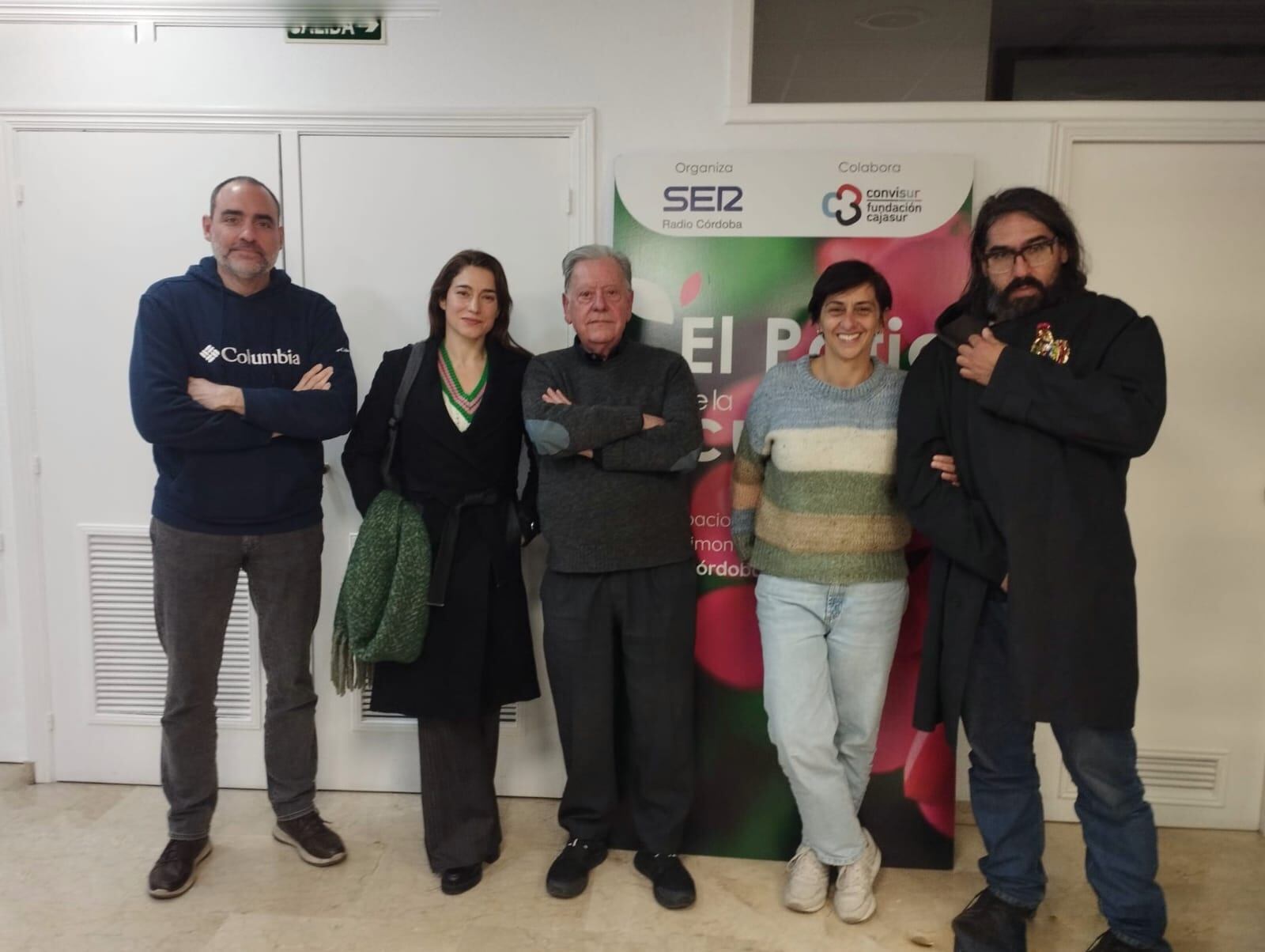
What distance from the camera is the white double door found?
270 centimetres

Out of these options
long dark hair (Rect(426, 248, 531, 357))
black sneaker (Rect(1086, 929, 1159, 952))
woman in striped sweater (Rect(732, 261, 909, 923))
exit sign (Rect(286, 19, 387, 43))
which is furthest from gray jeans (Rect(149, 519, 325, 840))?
black sneaker (Rect(1086, 929, 1159, 952))

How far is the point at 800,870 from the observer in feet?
7.59

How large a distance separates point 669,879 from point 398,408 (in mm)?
1439

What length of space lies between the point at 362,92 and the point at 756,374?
1.49 metres

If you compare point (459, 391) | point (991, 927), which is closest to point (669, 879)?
point (991, 927)

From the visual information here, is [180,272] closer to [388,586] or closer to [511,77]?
[511,77]

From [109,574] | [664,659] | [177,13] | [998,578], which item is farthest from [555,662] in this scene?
[177,13]

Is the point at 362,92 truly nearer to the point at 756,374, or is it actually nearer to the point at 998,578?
the point at 756,374

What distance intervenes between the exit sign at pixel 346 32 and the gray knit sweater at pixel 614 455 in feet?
3.99

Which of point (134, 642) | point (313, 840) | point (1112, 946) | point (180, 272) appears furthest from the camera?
point (134, 642)

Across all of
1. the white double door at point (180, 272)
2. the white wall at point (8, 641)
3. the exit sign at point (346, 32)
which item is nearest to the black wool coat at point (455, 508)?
the white double door at point (180, 272)

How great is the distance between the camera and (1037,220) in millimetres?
1914

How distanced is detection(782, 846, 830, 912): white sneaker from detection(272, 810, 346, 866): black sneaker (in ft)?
4.14

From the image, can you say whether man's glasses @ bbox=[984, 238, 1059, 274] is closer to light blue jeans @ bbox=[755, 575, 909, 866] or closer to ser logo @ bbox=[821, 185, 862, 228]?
ser logo @ bbox=[821, 185, 862, 228]
